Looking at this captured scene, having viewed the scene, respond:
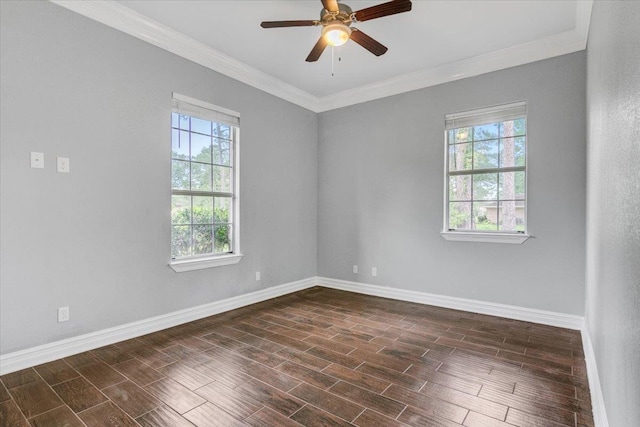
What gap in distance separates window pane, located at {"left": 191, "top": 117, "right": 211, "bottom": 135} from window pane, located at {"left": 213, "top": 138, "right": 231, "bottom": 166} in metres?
0.14

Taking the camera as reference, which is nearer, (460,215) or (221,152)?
(221,152)

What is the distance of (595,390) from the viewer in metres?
2.03

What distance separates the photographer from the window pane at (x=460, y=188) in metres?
3.98

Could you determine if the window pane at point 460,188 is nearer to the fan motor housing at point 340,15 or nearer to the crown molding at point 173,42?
the fan motor housing at point 340,15

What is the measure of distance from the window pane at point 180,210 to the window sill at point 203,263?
0.42 m

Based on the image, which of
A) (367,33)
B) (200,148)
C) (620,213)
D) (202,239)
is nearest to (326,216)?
(202,239)

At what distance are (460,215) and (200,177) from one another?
3.09m

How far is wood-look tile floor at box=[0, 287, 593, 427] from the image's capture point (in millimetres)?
1884

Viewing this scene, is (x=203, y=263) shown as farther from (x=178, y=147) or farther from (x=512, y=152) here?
(x=512, y=152)

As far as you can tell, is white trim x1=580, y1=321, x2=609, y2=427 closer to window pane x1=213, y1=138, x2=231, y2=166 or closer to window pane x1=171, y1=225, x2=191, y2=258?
window pane x1=171, y1=225, x2=191, y2=258

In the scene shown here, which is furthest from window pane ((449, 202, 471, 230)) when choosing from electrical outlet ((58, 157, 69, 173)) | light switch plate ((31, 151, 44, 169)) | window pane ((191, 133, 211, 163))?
light switch plate ((31, 151, 44, 169))

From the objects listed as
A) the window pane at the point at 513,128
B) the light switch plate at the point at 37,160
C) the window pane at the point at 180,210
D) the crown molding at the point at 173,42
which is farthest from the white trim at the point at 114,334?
the window pane at the point at 513,128

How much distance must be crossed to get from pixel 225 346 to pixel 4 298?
5.29ft

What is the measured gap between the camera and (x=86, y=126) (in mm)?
2777
